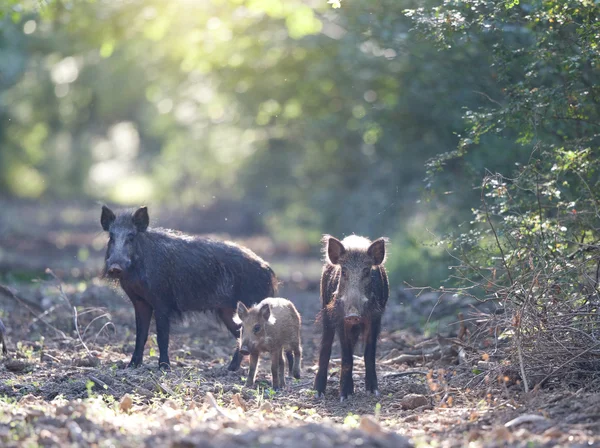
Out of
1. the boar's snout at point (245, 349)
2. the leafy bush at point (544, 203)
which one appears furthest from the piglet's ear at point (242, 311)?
the leafy bush at point (544, 203)

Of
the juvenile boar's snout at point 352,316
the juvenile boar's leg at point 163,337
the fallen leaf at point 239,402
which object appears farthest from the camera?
the juvenile boar's leg at point 163,337

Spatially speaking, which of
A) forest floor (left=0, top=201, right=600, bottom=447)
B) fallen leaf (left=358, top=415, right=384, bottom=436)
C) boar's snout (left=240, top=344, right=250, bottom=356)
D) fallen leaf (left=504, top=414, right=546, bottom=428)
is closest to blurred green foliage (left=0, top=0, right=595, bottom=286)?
forest floor (left=0, top=201, right=600, bottom=447)

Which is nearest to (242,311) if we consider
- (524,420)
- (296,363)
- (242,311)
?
(242,311)

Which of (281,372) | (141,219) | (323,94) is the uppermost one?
(323,94)

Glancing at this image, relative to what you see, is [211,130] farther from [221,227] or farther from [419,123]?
[419,123]

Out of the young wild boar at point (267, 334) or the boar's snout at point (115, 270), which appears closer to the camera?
the young wild boar at point (267, 334)

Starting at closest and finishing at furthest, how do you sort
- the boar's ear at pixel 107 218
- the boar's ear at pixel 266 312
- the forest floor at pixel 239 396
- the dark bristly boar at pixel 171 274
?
1. the forest floor at pixel 239 396
2. the boar's ear at pixel 266 312
3. the dark bristly boar at pixel 171 274
4. the boar's ear at pixel 107 218

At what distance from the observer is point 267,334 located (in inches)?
365

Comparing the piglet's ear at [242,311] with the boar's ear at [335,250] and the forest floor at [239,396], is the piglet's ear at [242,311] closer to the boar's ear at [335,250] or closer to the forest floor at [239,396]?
the forest floor at [239,396]

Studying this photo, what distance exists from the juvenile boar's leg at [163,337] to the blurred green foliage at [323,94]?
3213 millimetres

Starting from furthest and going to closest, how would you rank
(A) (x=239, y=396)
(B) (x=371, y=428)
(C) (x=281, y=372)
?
(C) (x=281, y=372), (A) (x=239, y=396), (B) (x=371, y=428)

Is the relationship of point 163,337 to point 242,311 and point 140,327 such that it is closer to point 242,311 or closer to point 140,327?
point 140,327

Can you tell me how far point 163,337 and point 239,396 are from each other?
210cm

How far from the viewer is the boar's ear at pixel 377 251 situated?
876 centimetres
